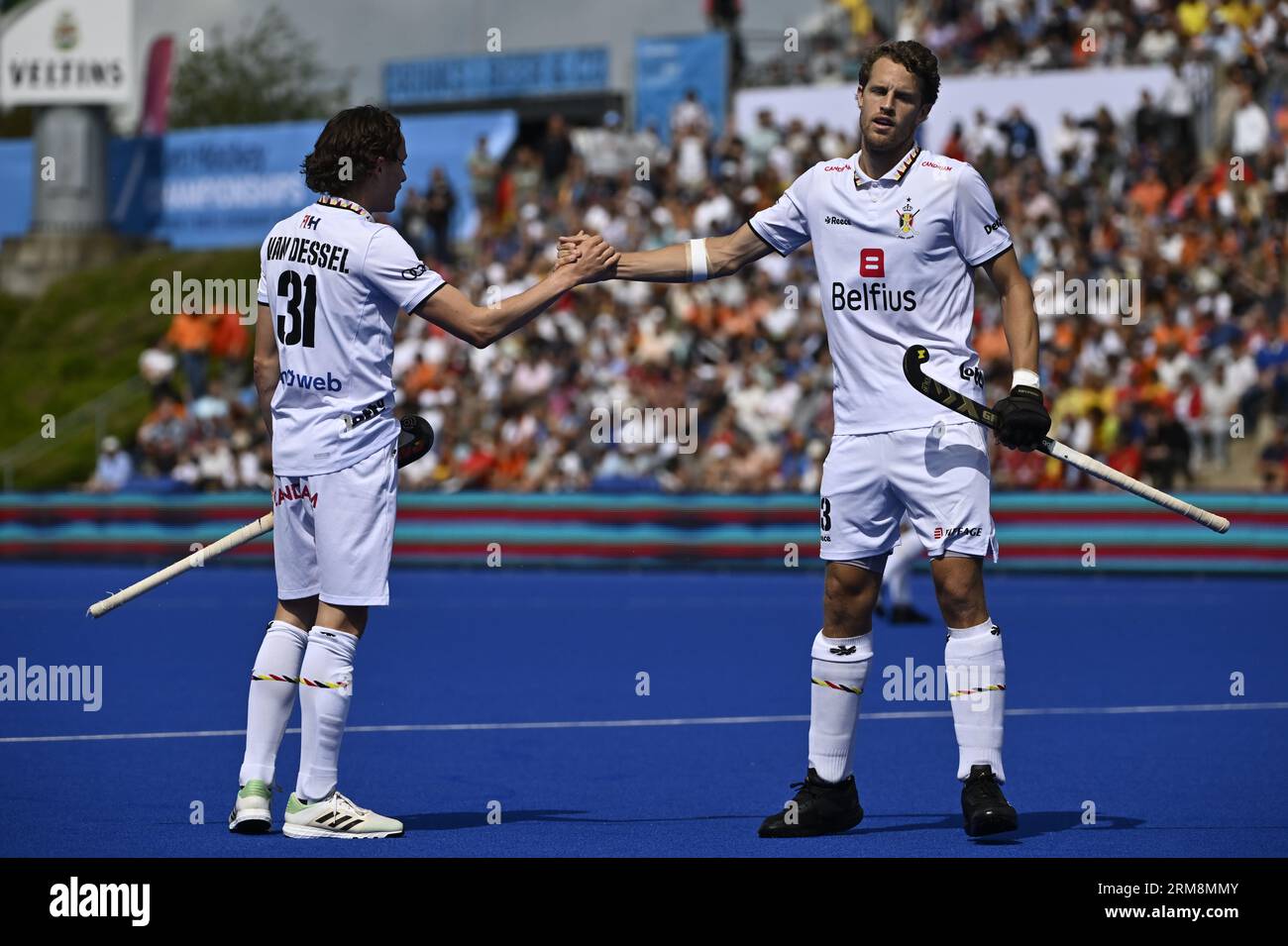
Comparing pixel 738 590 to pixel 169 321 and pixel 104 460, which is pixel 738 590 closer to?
pixel 104 460

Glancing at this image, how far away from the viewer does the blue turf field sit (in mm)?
7305

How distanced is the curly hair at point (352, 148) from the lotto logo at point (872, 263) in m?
1.76

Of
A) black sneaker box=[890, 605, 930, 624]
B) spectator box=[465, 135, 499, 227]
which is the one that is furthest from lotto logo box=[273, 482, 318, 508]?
spectator box=[465, 135, 499, 227]

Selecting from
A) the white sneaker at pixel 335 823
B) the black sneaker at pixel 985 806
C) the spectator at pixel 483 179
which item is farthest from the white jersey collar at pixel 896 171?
the spectator at pixel 483 179

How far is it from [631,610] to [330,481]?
11332 mm

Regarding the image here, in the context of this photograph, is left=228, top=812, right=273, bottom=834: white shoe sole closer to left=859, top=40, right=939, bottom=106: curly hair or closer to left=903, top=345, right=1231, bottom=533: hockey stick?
left=903, top=345, right=1231, bottom=533: hockey stick

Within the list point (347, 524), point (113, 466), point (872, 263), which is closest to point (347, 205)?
point (347, 524)

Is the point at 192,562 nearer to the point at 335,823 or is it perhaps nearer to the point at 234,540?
the point at 234,540

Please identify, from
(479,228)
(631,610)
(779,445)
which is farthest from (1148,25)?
(631,610)

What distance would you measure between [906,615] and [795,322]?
873 cm

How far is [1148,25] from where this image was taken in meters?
26.8

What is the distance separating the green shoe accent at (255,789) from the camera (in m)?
7.24

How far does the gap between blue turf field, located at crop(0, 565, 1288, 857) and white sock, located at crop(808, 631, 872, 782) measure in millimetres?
312

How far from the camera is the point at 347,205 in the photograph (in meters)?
7.27
